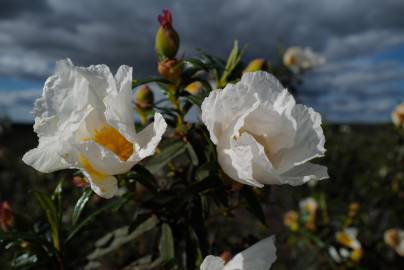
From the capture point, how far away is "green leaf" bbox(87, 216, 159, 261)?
119 centimetres

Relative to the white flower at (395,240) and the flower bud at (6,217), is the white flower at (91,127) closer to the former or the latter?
the flower bud at (6,217)

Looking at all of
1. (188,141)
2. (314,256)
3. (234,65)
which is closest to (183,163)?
(188,141)

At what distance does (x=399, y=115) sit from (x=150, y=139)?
8.87 feet

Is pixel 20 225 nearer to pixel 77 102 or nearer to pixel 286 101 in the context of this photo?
pixel 77 102

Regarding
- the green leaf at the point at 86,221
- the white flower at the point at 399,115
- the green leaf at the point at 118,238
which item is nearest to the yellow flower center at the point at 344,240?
the white flower at the point at 399,115

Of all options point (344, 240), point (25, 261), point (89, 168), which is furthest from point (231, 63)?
point (344, 240)

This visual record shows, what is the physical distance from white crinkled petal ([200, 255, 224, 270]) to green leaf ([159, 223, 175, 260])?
1.13 feet

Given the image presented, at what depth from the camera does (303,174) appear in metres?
0.86

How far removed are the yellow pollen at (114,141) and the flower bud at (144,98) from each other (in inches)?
12.0

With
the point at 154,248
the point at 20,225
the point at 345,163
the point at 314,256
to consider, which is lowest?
the point at 345,163

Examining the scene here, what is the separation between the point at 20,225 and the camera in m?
1.24

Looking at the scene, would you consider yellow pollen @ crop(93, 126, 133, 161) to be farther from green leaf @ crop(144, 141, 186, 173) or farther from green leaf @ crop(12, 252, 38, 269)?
green leaf @ crop(12, 252, 38, 269)

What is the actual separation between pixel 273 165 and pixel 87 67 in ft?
1.38

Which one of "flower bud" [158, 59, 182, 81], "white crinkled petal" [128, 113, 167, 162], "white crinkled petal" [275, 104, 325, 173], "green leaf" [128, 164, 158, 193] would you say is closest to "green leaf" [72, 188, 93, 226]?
"green leaf" [128, 164, 158, 193]
